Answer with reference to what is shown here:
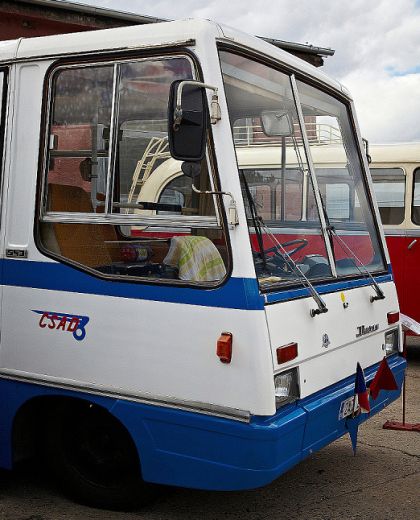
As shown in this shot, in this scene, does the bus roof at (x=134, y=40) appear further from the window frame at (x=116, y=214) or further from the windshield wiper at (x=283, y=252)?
the windshield wiper at (x=283, y=252)

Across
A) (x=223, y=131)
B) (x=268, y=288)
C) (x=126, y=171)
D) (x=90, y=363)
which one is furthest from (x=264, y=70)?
(x=90, y=363)

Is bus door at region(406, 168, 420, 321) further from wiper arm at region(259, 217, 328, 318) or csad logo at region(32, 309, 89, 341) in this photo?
csad logo at region(32, 309, 89, 341)

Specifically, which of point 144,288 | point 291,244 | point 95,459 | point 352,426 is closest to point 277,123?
point 291,244

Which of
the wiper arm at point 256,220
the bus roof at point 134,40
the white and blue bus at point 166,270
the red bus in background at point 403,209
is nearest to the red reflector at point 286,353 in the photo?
the white and blue bus at point 166,270

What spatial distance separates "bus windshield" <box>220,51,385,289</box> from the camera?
13.7ft

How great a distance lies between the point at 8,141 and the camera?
4566mm

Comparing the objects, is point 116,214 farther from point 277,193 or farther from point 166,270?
point 277,193

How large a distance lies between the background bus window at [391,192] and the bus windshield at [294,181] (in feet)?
14.2

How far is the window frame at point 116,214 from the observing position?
13.0ft

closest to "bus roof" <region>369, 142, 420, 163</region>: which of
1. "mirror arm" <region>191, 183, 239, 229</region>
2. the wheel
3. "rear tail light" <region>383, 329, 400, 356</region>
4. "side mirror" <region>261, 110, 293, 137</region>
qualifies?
"rear tail light" <region>383, 329, 400, 356</region>

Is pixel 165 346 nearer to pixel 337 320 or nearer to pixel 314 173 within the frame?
pixel 337 320

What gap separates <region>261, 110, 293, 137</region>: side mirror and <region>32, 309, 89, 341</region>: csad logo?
4.92ft

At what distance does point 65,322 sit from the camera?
4.36 meters

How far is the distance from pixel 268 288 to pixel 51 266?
1.23 metres
